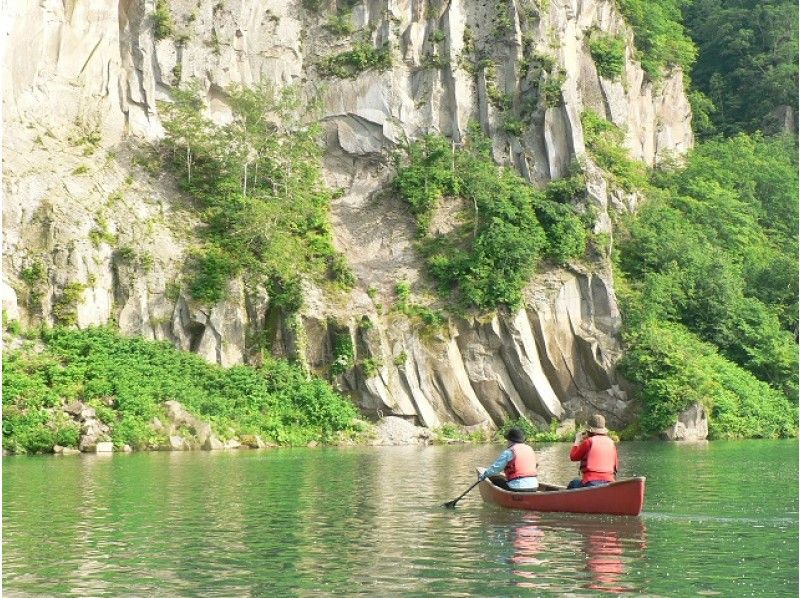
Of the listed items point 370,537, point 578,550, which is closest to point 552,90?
point 370,537

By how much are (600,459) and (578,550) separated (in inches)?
167

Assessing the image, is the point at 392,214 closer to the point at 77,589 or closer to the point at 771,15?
the point at 771,15

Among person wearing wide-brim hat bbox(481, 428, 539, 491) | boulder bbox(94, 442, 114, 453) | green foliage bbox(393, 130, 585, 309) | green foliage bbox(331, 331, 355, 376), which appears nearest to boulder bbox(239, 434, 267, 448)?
boulder bbox(94, 442, 114, 453)

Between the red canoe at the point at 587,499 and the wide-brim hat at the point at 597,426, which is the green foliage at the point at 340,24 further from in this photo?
the wide-brim hat at the point at 597,426

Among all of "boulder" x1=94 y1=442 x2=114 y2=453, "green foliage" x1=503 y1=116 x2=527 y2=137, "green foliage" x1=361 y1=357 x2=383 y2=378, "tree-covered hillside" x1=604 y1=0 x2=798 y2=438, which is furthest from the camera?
"green foliage" x1=503 y1=116 x2=527 y2=137

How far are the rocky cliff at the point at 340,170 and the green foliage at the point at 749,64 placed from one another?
61.2ft

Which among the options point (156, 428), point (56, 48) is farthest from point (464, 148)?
point (156, 428)

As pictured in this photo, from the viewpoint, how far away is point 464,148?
5916cm

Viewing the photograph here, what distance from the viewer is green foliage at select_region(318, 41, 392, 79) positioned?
5978 cm

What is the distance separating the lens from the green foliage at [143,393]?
37344 millimetres

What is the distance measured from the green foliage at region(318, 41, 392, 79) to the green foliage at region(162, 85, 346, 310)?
14.6 ft

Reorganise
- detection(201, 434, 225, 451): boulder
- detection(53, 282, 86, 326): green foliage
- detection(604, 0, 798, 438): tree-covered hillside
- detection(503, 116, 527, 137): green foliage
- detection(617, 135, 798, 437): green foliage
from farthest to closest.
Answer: detection(503, 116, 527, 137): green foliage
detection(604, 0, 798, 438): tree-covered hillside
detection(617, 135, 798, 437): green foliage
detection(53, 282, 86, 326): green foliage
detection(201, 434, 225, 451): boulder

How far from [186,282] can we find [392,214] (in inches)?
528

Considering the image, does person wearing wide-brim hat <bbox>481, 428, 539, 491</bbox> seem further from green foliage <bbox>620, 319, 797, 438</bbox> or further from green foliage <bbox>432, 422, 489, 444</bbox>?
green foliage <bbox>620, 319, 797, 438</bbox>
